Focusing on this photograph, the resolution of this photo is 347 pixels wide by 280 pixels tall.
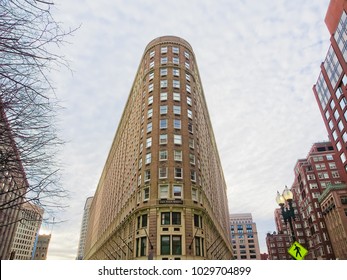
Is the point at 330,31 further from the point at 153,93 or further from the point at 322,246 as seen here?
the point at 322,246

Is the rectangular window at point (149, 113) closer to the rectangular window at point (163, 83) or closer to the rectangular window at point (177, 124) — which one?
the rectangular window at point (177, 124)

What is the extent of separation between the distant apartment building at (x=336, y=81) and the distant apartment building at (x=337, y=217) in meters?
15.3

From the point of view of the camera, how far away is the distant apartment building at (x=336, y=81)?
4966cm

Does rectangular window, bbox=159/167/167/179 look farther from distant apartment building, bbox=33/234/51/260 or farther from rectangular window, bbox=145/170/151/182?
distant apartment building, bbox=33/234/51/260

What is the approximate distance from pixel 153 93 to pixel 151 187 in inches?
714

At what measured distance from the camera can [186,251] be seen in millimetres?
31203

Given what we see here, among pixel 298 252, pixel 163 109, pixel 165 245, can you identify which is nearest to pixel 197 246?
pixel 165 245

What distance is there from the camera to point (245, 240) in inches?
6668

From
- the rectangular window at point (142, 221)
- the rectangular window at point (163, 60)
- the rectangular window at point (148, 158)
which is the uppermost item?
the rectangular window at point (163, 60)

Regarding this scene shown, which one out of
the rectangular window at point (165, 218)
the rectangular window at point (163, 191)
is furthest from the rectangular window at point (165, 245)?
the rectangular window at point (163, 191)

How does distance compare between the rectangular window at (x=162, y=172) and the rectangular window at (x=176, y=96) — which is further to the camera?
the rectangular window at (x=176, y=96)

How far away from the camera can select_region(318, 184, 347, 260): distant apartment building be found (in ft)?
215

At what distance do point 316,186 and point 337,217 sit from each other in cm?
2175
